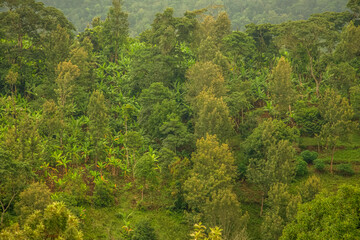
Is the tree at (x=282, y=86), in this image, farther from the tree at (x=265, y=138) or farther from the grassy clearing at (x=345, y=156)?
the grassy clearing at (x=345, y=156)

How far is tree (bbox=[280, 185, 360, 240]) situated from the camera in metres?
13.9

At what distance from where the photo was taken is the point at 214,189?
2200cm

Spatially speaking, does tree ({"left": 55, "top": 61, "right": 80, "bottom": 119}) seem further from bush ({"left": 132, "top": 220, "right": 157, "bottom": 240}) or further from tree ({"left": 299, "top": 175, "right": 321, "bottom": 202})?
tree ({"left": 299, "top": 175, "right": 321, "bottom": 202})

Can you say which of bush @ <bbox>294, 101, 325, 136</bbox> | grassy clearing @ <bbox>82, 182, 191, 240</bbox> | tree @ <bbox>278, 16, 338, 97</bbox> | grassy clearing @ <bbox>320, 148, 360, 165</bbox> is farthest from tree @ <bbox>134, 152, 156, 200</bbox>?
tree @ <bbox>278, 16, 338, 97</bbox>

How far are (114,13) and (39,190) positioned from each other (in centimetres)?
2605

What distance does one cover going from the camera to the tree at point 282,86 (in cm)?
2941

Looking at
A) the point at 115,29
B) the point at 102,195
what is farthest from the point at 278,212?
the point at 115,29

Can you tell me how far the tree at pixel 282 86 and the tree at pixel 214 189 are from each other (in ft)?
30.6

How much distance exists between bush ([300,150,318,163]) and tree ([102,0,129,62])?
80.3 feet

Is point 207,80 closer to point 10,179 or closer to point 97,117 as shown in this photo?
point 97,117

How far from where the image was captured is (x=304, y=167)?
2767 centimetres

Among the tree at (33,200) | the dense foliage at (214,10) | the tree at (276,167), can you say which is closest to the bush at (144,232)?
the tree at (33,200)

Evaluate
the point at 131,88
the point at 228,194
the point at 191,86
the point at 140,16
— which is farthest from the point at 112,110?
the point at 140,16

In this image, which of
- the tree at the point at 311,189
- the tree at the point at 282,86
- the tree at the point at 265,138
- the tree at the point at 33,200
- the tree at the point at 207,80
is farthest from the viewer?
the tree at the point at 282,86
